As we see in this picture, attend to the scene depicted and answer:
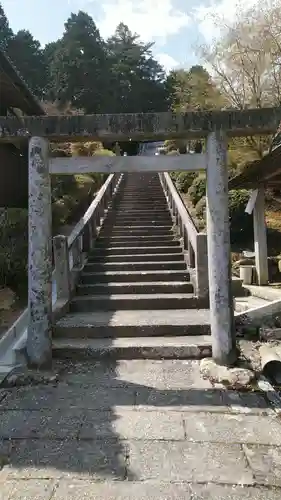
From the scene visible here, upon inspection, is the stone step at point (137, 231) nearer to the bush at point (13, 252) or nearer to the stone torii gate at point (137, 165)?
the bush at point (13, 252)

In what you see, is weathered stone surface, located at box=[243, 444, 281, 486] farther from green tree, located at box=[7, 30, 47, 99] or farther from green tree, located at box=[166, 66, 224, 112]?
green tree, located at box=[7, 30, 47, 99]

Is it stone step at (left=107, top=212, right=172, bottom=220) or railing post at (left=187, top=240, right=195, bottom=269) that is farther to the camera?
stone step at (left=107, top=212, right=172, bottom=220)

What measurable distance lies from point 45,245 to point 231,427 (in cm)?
317

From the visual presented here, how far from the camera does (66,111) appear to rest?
107 ft

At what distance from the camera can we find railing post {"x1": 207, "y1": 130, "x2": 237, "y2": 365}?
527 centimetres

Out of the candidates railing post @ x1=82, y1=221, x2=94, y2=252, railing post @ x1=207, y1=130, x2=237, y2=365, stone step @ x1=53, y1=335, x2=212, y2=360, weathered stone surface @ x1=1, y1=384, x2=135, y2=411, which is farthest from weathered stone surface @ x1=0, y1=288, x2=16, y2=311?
railing post @ x1=207, y1=130, x2=237, y2=365

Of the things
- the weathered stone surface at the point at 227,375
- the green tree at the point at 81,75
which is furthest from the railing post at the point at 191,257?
the green tree at the point at 81,75

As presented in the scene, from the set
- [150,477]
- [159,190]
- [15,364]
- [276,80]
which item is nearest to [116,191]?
[159,190]

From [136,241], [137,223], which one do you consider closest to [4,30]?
[137,223]

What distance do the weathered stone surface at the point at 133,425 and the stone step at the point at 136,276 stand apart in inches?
163

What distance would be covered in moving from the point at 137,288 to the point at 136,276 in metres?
0.44

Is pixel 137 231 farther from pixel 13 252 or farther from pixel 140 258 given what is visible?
pixel 13 252

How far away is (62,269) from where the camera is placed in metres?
7.47

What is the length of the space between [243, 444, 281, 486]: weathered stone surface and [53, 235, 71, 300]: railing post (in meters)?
4.61
